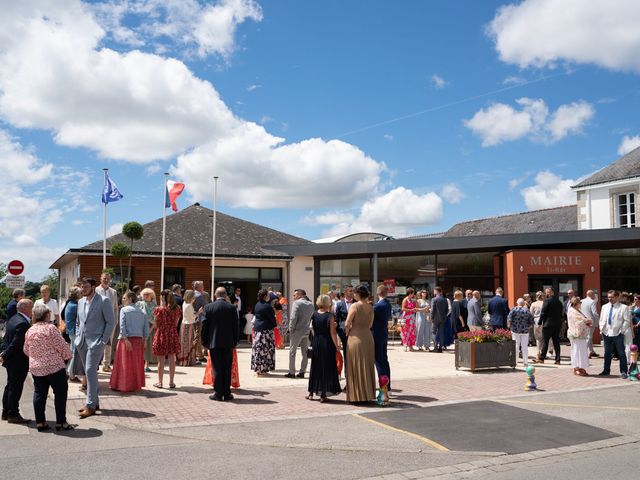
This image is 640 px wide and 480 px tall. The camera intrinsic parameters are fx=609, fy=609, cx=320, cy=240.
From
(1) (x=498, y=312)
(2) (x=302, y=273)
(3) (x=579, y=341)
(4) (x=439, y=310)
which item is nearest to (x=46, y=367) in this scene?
(3) (x=579, y=341)

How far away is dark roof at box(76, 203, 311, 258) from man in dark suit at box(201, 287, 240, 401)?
1262 cm

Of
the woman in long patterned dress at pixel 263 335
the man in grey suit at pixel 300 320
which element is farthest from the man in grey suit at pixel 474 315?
the woman in long patterned dress at pixel 263 335

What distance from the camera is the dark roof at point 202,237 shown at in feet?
73.1

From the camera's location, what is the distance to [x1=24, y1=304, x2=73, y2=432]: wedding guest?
7.29 metres

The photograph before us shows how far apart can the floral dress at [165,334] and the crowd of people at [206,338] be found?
0.02 m

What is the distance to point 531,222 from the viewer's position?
39.8 metres

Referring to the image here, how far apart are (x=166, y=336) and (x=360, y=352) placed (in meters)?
→ 3.40

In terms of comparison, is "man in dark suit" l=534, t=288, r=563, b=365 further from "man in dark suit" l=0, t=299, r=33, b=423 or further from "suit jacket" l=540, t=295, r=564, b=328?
"man in dark suit" l=0, t=299, r=33, b=423

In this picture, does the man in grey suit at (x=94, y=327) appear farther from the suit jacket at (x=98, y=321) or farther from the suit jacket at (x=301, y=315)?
the suit jacket at (x=301, y=315)

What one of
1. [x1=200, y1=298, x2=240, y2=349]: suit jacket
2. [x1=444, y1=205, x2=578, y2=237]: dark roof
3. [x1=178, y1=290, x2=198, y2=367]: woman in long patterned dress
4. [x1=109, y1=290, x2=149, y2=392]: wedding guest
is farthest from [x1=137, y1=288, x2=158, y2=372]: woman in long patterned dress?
[x1=444, y1=205, x2=578, y2=237]: dark roof

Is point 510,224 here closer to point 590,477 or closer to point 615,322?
point 615,322

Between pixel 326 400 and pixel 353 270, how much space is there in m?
13.8

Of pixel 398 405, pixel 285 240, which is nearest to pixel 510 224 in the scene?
pixel 285 240

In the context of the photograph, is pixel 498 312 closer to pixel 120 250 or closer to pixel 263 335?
pixel 263 335
